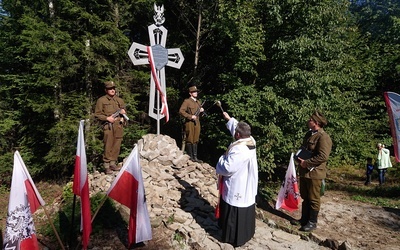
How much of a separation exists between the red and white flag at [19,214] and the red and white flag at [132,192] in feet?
Answer: 3.08

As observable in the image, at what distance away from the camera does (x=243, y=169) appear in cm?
414

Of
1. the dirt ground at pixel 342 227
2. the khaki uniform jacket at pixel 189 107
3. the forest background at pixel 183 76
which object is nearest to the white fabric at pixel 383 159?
the forest background at pixel 183 76

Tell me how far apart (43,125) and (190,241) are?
28.2ft

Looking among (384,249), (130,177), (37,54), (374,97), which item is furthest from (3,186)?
(374,97)

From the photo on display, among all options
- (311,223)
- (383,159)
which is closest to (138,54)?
(311,223)

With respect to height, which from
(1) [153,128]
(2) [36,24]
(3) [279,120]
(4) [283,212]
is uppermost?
(2) [36,24]

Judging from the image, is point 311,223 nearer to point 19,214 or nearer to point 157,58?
point 19,214

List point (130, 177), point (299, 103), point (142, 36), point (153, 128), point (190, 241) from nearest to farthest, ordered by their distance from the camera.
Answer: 1. point (130, 177)
2. point (190, 241)
3. point (299, 103)
4. point (153, 128)
5. point (142, 36)

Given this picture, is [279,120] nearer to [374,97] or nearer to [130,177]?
[130,177]

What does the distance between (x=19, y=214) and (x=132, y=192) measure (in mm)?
1288

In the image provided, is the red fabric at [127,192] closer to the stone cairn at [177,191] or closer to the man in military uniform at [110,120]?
the stone cairn at [177,191]

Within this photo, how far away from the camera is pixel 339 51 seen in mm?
9297

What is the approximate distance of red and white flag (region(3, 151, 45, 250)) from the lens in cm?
338

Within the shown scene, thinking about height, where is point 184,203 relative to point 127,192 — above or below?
below
